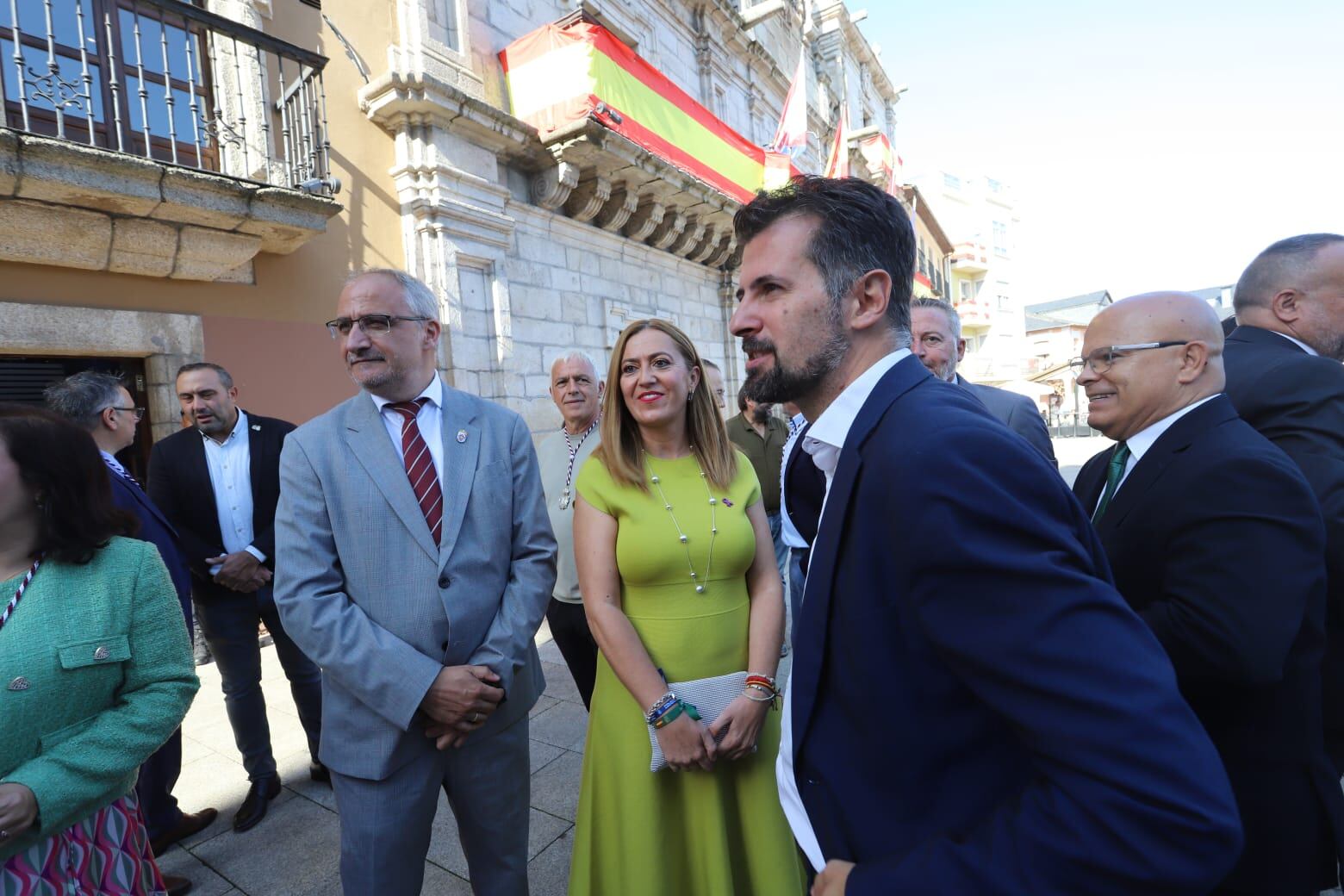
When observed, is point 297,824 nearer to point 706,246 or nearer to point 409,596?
point 409,596

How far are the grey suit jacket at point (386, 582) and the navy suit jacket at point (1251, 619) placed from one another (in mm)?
1639

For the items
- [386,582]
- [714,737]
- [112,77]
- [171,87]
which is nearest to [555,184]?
[171,87]

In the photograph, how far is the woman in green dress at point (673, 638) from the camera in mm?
1879

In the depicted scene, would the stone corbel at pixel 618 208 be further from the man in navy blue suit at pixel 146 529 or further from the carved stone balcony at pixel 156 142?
the man in navy blue suit at pixel 146 529

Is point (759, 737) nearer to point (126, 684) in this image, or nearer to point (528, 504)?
point (528, 504)

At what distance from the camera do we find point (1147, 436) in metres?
1.71

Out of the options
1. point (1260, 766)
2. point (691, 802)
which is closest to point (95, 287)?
point (691, 802)

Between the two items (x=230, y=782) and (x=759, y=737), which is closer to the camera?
(x=759, y=737)

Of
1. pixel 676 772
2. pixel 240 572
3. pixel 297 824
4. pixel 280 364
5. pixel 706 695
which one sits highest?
pixel 280 364

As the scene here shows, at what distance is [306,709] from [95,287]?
315 cm

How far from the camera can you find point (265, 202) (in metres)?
4.46

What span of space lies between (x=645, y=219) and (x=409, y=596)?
758 centimetres

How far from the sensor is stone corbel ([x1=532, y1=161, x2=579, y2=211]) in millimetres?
6984

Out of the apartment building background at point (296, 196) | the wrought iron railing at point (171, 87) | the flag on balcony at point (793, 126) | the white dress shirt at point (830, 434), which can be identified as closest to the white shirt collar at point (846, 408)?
the white dress shirt at point (830, 434)
